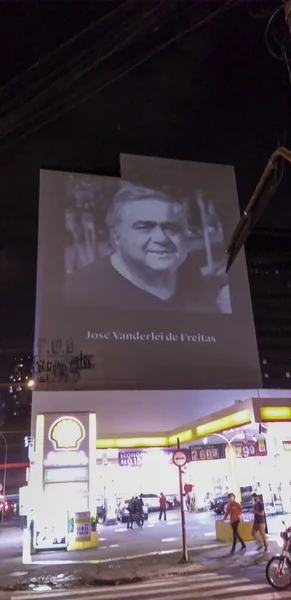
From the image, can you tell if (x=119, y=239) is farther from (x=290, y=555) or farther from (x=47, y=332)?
(x=290, y=555)

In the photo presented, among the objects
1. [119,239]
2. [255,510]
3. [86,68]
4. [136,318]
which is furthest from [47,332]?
[86,68]

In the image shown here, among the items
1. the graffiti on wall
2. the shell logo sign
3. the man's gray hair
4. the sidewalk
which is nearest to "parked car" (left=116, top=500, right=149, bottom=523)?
the graffiti on wall

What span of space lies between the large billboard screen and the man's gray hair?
0.05 metres

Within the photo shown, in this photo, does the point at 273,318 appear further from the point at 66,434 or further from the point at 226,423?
the point at 66,434

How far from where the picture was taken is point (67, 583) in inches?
397

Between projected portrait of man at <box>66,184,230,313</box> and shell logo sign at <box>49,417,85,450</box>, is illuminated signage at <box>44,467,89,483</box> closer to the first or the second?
shell logo sign at <box>49,417,85,450</box>

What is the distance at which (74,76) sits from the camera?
28.7 feet

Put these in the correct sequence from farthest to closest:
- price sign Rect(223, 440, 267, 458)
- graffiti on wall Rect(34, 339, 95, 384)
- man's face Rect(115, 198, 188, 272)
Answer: man's face Rect(115, 198, 188, 272) → graffiti on wall Rect(34, 339, 95, 384) → price sign Rect(223, 440, 267, 458)

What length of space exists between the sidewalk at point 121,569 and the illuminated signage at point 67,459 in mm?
3312

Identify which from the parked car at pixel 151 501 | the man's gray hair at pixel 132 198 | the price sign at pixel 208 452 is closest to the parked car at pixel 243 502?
the price sign at pixel 208 452

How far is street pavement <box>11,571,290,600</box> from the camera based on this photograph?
823 centimetres

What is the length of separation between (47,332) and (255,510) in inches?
493

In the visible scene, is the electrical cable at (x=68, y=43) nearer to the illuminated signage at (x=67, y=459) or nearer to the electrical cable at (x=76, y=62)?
the electrical cable at (x=76, y=62)

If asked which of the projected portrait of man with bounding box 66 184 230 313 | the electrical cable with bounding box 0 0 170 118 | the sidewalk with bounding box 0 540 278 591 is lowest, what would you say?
the sidewalk with bounding box 0 540 278 591
